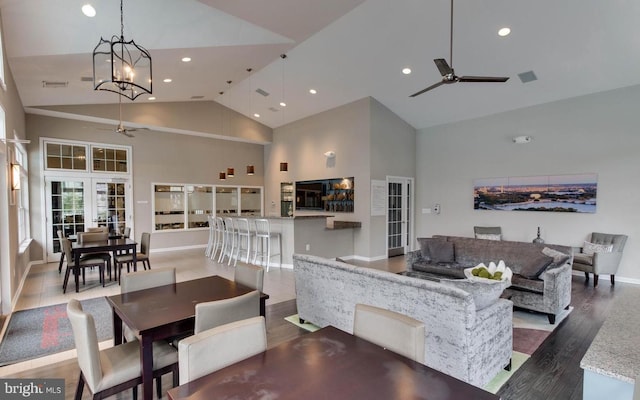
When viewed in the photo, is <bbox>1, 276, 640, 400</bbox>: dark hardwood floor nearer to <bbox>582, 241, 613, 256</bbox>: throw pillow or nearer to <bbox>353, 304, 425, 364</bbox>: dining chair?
<bbox>353, 304, 425, 364</bbox>: dining chair

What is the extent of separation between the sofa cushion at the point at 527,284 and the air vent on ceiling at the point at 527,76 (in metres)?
3.77

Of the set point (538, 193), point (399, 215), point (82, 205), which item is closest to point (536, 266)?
point (538, 193)

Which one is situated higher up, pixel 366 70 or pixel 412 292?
pixel 366 70

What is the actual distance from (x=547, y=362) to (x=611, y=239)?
434 centimetres

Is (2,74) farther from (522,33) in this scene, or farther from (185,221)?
(522,33)

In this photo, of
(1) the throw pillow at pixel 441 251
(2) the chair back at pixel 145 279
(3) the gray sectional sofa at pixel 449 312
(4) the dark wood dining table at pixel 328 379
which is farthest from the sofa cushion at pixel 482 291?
(1) the throw pillow at pixel 441 251

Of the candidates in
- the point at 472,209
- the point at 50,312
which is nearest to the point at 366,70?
the point at 472,209

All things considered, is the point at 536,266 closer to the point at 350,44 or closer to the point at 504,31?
the point at 504,31

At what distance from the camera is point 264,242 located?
7070 millimetres

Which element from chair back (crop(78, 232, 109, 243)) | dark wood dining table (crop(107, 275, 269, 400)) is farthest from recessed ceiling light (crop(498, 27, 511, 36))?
chair back (crop(78, 232, 109, 243))

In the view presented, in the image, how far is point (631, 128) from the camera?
578 centimetres

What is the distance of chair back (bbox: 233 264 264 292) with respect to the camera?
2.75 meters

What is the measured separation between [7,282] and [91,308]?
102cm

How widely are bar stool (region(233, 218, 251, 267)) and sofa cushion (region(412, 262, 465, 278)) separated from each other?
3.61 metres
